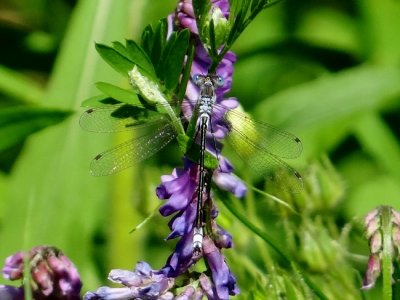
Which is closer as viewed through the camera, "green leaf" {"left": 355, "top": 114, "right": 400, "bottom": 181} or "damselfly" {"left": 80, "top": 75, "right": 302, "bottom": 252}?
"damselfly" {"left": 80, "top": 75, "right": 302, "bottom": 252}

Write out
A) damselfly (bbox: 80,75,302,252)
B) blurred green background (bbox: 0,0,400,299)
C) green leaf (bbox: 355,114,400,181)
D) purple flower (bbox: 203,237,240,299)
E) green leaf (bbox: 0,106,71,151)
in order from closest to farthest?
purple flower (bbox: 203,237,240,299) < damselfly (bbox: 80,75,302,252) < green leaf (bbox: 0,106,71,151) < blurred green background (bbox: 0,0,400,299) < green leaf (bbox: 355,114,400,181)

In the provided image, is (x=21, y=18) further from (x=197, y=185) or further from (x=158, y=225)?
(x=197, y=185)

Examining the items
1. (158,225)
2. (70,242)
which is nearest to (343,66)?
(70,242)

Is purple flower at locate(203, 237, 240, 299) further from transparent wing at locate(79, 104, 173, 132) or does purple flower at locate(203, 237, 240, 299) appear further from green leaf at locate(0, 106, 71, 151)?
green leaf at locate(0, 106, 71, 151)

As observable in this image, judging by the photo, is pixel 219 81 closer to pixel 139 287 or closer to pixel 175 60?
pixel 175 60

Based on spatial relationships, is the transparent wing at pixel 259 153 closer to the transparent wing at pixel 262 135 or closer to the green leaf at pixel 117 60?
the transparent wing at pixel 262 135

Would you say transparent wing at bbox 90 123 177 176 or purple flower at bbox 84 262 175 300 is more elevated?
transparent wing at bbox 90 123 177 176

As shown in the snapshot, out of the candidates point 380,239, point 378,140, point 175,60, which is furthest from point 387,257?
point 378,140

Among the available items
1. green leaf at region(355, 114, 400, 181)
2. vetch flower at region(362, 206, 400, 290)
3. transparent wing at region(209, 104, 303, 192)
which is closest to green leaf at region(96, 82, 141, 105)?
transparent wing at region(209, 104, 303, 192)
